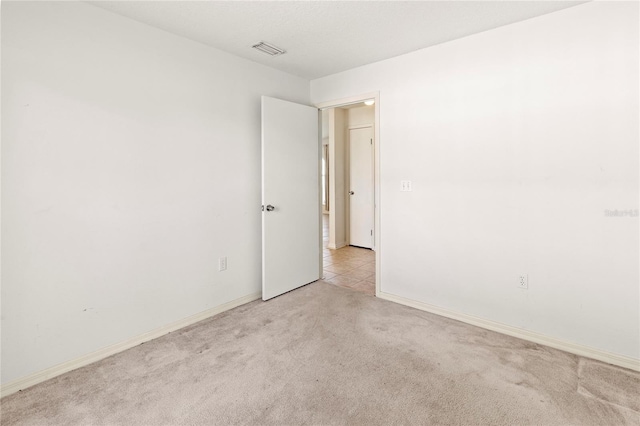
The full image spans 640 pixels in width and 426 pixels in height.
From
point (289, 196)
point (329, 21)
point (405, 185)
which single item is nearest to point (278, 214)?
point (289, 196)

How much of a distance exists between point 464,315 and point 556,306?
0.67m

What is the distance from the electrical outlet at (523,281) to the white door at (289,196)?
2.07m

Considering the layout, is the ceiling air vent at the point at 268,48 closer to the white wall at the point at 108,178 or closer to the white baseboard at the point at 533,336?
the white wall at the point at 108,178

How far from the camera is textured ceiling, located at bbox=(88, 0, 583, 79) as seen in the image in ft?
7.02

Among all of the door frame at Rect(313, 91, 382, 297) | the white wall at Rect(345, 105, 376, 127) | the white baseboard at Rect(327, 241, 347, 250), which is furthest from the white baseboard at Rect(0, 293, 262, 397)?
the white wall at Rect(345, 105, 376, 127)

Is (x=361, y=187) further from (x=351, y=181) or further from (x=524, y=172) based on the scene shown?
(x=524, y=172)

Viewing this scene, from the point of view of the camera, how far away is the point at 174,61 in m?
2.56

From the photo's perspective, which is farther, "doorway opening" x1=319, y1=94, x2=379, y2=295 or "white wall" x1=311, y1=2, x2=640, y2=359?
"doorway opening" x1=319, y1=94, x2=379, y2=295

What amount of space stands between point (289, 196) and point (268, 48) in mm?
1401

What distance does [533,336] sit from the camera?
7.91 feet

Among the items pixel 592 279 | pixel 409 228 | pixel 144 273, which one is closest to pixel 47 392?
pixel 144 273

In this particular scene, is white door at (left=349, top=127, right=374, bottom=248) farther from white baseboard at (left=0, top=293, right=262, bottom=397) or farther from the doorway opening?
white baseboard at (left=0, top=293, right=262, bottom=397)

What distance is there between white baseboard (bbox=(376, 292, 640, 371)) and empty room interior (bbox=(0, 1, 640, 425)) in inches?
0.5

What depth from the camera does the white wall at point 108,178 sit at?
1892mm
